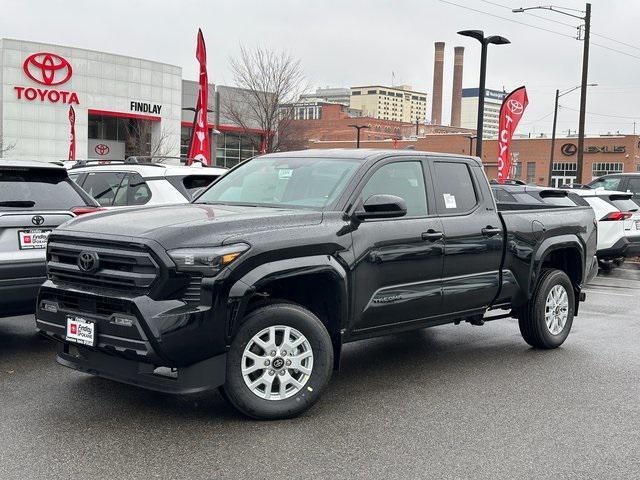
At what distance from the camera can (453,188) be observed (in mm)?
6605

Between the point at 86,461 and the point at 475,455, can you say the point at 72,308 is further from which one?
the point at 475,455

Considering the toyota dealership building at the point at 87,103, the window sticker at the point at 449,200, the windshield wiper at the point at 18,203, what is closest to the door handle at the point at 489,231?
A: the window sticker at the point at 449,200

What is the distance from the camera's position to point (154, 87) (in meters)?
50.0

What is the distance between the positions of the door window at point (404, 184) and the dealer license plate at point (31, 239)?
111 inches

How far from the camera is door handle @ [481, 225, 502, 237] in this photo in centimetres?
660

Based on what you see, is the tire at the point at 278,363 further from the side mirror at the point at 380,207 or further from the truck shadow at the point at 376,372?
the side mirror at the point at 380,207

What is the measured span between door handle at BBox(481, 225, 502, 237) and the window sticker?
0.36 meters

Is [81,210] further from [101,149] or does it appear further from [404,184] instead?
[101,149]

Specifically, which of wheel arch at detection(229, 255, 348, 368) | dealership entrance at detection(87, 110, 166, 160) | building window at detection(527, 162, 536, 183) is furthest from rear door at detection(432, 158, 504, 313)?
building window at detection(527, 162, 536, 183)

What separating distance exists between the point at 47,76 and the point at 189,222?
1739 inches

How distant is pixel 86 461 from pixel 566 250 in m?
5.51

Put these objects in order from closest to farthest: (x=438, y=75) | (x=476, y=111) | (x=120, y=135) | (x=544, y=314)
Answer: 1. (x=544, y=314)
2. (x=120, y=135)
3. (x=438, y=75)
4. (x=476, y=111)

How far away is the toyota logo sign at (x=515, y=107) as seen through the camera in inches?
851

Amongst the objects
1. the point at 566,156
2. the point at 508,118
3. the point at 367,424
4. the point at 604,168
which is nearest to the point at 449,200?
the point at 367,424
